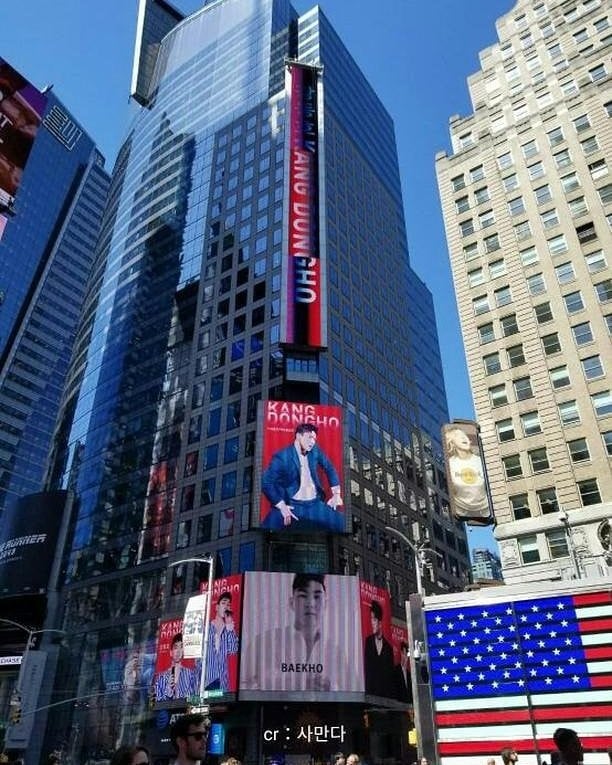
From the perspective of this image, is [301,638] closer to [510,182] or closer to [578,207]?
[578,207]

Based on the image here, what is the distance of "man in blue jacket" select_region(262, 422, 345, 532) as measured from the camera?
63.4 meters

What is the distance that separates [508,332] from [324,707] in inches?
1466

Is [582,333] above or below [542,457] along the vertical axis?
above

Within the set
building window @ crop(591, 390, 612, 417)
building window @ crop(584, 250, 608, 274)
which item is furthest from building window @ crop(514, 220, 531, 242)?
building window @ crop(591, 390, 612, 417)

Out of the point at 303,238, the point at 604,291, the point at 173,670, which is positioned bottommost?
the point at 173,670

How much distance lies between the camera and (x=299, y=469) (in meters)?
65.6

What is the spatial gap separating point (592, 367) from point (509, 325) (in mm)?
7429

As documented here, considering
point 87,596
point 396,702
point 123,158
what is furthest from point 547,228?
point 123,158

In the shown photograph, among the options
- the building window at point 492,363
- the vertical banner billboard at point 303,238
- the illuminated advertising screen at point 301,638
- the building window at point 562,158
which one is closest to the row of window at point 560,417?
the building window at point 492,363

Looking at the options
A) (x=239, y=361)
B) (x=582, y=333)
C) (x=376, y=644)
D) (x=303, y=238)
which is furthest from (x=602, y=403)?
(x=239, y=361)

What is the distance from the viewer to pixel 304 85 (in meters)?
86.4

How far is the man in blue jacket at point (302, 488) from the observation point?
63.4 metres

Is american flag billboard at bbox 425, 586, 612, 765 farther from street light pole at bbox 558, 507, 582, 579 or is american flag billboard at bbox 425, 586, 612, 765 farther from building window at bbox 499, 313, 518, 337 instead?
building window at bbox 499, 313, 518, 337

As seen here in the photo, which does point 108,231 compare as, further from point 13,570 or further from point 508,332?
point 508,332
